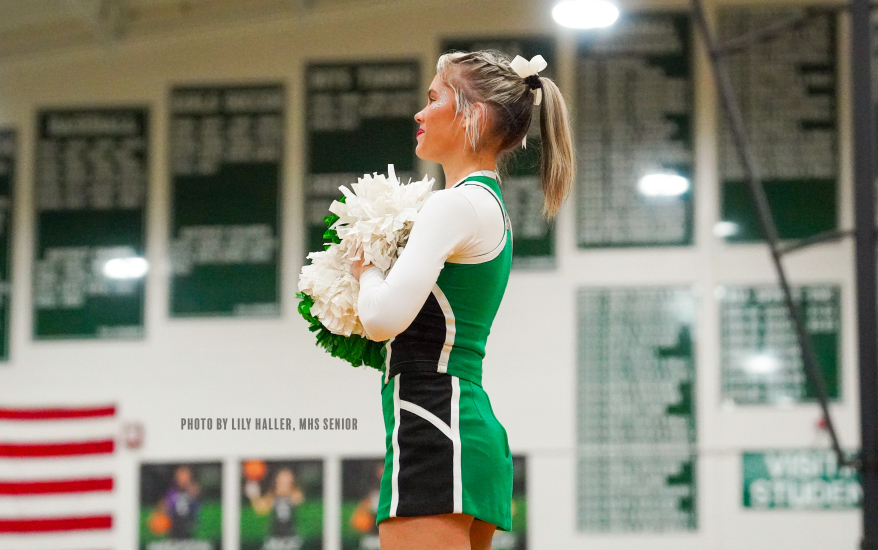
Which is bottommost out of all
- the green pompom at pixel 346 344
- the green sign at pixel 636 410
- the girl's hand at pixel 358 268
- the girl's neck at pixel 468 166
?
the green sign at pixel 636 410

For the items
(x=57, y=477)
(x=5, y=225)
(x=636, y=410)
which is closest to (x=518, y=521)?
(x=636, y=410)

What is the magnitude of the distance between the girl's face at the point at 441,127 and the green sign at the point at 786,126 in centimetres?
353

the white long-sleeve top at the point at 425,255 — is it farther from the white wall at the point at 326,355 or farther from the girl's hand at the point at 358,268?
the white wall at the point at 326,355

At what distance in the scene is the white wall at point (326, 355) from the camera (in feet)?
15.3

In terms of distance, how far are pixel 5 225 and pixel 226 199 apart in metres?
1.18

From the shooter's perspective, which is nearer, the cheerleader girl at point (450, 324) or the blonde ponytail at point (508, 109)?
the cheerleader girl at point (450, 324)

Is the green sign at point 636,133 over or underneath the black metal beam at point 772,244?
over

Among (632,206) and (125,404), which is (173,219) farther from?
(632,206)

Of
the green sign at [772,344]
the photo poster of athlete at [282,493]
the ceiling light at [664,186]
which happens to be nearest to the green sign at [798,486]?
the green sign at [772,344]

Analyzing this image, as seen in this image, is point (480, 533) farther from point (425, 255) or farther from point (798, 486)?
point (798, 486)

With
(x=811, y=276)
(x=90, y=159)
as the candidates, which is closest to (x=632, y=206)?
(x=811, y=276)

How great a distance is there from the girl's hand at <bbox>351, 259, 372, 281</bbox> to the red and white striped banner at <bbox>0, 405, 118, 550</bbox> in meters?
3.65

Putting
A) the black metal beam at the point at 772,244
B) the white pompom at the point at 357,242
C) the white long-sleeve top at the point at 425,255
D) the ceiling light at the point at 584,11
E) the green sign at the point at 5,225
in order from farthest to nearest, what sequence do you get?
the green sign at the point at 5,225, the ceiling light at the point at 584,11, the black metal beam at the point at 772,244, the white pompom at the point at 357,242, the white long-sleeve top at the point at 425,255

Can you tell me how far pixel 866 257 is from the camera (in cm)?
179
